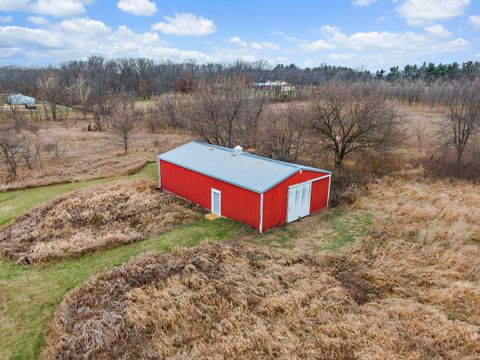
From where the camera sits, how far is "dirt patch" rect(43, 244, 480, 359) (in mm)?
7602

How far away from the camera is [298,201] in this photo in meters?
15.2

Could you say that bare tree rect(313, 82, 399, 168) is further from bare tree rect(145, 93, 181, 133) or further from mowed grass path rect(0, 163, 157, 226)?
bare tree rect(145, 93, 181, 133)

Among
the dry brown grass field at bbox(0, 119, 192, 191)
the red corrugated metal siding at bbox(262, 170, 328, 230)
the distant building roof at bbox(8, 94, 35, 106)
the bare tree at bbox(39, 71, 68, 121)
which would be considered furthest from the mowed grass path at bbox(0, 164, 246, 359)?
the distant building roof at bbox(8, 94, 35, 106)

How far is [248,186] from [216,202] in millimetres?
2547

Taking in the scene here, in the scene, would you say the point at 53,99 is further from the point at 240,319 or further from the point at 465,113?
the point at 240,319

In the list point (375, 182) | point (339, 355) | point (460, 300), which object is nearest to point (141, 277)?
point (339, 355)

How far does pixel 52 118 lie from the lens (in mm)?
53125

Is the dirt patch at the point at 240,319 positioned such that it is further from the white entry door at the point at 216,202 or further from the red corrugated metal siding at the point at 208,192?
A: the white entry door at the point at 216,202

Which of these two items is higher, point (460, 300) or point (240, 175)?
point (240, 175)

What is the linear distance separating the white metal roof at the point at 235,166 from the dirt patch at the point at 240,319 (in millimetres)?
4285

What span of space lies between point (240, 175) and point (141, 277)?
6415mm

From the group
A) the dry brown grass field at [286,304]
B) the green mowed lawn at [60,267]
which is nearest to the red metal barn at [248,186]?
the green mowed lawn at [60,267]

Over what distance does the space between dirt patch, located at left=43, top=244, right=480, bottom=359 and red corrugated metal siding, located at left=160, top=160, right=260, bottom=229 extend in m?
3.54

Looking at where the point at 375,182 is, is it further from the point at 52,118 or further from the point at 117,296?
the point at 52,118
